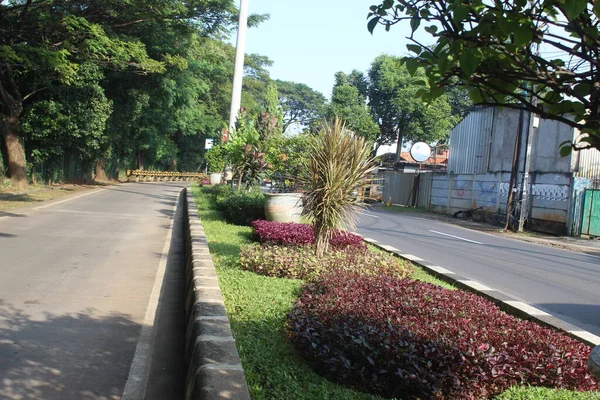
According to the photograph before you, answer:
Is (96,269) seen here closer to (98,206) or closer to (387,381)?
(387,381)

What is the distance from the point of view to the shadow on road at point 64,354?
419 centimetres

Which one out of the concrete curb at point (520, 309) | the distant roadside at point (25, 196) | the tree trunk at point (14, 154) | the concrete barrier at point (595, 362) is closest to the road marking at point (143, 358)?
the concrete barrier at point (595, 362)

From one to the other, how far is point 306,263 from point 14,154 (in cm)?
1933

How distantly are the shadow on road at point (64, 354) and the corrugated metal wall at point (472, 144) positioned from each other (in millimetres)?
23779

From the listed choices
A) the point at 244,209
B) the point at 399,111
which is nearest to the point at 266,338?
the point at 244,209

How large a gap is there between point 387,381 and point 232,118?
1694 cm

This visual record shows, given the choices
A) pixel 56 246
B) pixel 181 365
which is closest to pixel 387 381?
pixel 181 365

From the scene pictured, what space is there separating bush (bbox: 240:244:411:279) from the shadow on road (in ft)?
6.36

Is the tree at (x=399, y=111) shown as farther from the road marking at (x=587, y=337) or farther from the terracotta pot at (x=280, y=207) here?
the road marking at (x=587, y=337)

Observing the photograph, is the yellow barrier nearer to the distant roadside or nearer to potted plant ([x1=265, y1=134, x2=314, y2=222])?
the distant roadside

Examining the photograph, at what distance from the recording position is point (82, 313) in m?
6.13

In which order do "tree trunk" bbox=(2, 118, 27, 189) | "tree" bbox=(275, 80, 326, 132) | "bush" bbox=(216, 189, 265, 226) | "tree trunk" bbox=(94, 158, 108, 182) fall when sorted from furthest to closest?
"tree" bbox=(275, 80, 326, 132) < "tree trunk" bbox=(94, 158, 108, 182) < "tree trunk" bbox=(2, 118, 27, 189) < "bush" bbox=(216, 189, 265, 226)

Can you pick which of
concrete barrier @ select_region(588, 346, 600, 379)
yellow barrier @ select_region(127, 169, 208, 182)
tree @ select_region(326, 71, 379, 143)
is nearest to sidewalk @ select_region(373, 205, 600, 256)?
concrete barrier @ select_region(588, 346, 600, 379)

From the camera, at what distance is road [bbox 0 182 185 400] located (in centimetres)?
440
